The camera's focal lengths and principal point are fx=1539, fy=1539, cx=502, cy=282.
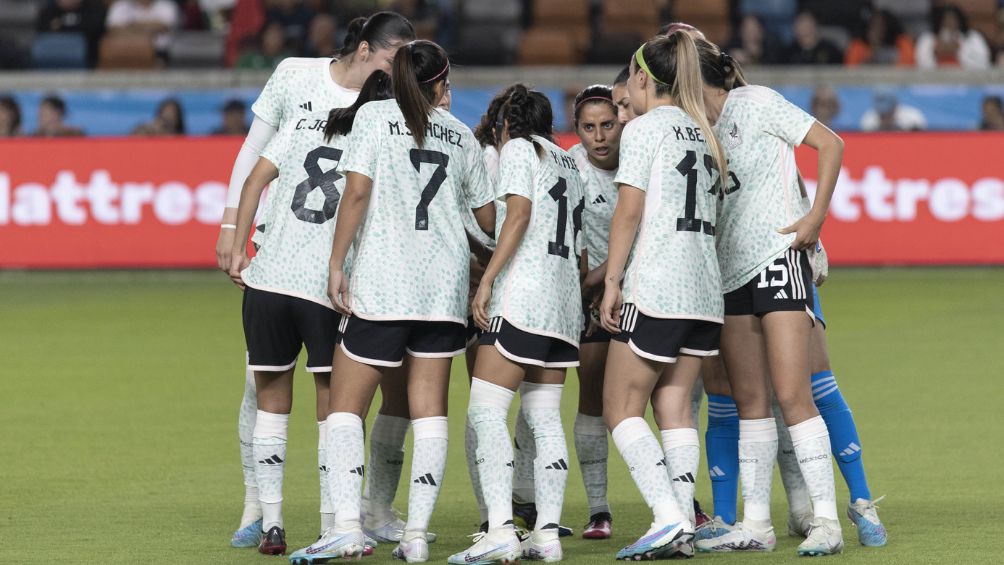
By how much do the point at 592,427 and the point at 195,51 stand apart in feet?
47.4

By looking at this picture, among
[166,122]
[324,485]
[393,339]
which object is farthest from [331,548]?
[166,122]

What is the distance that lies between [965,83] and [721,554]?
43.4 feet

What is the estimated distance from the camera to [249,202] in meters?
6.10

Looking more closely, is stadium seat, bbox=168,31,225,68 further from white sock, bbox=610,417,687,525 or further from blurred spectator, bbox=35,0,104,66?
white sock, bbox=610,417,687,525

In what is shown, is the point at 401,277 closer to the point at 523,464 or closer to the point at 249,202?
the point at 249,202

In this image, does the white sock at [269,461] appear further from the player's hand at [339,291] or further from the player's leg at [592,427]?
the player's leg at [592,427]

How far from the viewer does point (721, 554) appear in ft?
19.4

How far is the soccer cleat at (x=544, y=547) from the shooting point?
19.0ft

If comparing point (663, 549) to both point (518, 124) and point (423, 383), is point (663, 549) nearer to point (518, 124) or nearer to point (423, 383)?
point (423, 383)

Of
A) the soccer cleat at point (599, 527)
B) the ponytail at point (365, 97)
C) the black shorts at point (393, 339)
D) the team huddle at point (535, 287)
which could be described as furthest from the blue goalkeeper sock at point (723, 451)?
the ponytail at point (365, 97)

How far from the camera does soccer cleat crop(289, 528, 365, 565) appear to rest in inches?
221

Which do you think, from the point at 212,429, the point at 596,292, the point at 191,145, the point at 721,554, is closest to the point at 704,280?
the point at 596,292

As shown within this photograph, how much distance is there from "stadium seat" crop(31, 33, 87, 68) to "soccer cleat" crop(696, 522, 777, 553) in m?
15.9

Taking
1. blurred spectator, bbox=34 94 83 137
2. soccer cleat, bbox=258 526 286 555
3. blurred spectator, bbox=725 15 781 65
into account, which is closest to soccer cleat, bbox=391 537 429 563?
soccer cleat, bbox=258 526 286 555
